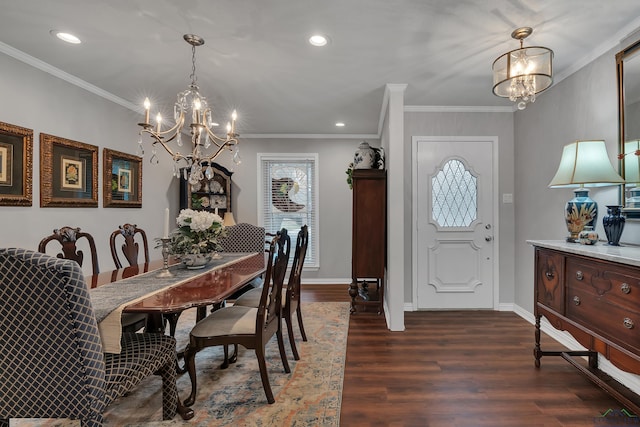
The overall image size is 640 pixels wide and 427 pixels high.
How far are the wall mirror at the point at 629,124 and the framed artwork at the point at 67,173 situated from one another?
447cm

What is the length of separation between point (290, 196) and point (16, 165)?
11.0 feet

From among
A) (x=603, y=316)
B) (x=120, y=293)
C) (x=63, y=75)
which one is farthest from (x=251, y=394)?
(x=63, y=75)

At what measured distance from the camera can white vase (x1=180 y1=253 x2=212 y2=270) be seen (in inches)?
90.2

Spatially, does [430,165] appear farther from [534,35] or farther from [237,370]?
[237,370]

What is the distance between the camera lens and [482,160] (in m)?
3.69

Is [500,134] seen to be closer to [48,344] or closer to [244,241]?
[244,241]

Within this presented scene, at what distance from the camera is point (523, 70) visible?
2.06m

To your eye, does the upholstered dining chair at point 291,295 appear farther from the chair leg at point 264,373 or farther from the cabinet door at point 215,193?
the cabinet door at point 215,193

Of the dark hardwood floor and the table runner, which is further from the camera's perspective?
the dark hardwood floor

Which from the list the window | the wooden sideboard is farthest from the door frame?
the window

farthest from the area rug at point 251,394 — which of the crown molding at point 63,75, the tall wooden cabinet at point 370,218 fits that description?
the crown molding at point 63,75

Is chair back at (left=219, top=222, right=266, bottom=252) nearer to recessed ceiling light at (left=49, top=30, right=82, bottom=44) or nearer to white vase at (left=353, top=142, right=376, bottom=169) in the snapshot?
white vase at (left=353, top=142, right=376, bottom=169)

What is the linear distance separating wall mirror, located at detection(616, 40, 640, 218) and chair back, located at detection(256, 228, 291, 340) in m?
2.29

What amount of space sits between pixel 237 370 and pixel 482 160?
3375 millimetres
